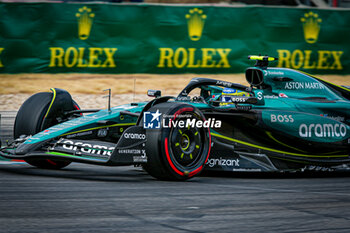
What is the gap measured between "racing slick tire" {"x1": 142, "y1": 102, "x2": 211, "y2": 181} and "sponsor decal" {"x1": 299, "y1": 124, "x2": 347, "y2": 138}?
1.52 metres

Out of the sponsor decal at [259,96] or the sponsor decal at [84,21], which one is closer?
the sponsor decal at [259,96]

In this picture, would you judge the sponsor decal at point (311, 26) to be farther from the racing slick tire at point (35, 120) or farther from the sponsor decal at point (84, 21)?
the racing slick tire at point (35, 120)

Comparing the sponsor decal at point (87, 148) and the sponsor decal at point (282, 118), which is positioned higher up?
the sponsor decal at point (282, 118)

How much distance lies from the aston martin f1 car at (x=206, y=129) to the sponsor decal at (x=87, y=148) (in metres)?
0.01

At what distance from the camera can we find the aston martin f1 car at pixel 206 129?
6.16 m

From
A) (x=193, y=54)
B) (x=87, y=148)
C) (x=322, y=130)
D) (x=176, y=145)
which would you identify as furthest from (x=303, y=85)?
(x=193, y=54)

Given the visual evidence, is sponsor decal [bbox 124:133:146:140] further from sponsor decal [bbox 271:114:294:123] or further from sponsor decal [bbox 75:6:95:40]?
sponsor decal [bbox 75:6:95:40]

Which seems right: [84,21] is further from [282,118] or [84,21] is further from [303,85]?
[282,118]

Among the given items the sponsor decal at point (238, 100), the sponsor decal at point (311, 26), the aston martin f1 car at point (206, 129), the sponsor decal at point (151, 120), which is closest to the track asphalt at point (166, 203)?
the aston martin f1 car at point (206, 129)

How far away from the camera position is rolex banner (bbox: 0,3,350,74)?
579 inches

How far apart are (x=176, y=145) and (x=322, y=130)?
225cm

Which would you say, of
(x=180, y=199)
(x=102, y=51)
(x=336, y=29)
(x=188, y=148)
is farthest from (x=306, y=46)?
(x=180, y=199)

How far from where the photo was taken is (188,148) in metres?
6.41

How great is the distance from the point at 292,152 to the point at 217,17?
8.98m
